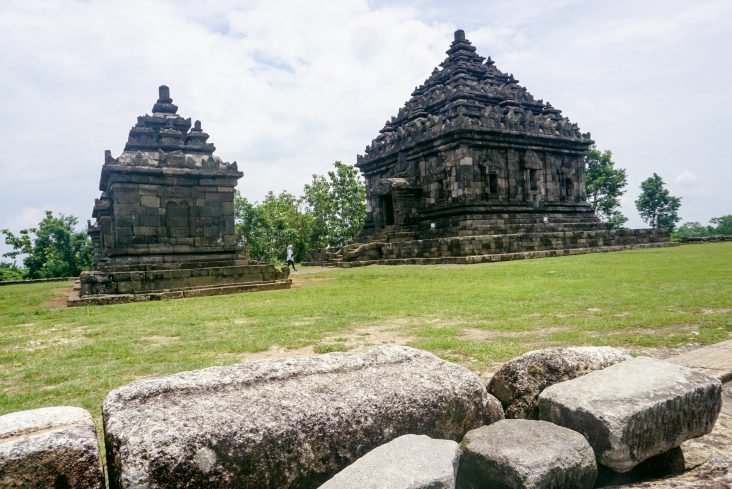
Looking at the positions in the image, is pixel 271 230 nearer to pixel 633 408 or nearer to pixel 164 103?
pixel 164 103

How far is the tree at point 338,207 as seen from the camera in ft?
147

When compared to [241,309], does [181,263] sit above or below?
above

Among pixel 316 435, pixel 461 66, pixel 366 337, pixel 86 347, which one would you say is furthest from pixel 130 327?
pixel 461 66

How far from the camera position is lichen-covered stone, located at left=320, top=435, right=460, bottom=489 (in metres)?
1.99

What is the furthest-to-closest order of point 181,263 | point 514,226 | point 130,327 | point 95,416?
point 514,226 → point 181,263 → point 130,327 → point 95,416

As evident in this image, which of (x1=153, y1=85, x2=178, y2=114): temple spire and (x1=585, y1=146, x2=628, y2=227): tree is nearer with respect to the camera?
(x1=153, y1=85, x2=178, y2=114): temple spire

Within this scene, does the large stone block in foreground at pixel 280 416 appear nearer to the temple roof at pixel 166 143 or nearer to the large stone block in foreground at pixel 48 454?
the large stone block in foreground at pixel 48 454

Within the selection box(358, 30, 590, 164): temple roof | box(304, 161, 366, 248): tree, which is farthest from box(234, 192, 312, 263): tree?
box(358, 30, 590, 164): temple roof

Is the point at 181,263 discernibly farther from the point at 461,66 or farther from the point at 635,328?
the point at 461,66

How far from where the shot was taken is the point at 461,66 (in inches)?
1091

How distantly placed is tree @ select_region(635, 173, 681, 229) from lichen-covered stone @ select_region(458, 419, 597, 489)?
179 ft

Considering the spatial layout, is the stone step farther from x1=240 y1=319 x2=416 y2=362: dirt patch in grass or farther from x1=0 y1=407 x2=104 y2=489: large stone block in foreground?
x1=0 y1=407 x2=104 y2=489: large stone block in foreground

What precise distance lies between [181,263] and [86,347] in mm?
8759

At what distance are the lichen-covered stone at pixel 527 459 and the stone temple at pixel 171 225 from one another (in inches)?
474
